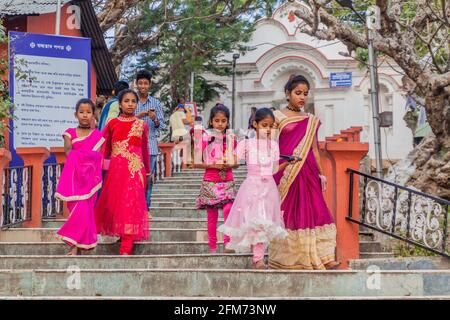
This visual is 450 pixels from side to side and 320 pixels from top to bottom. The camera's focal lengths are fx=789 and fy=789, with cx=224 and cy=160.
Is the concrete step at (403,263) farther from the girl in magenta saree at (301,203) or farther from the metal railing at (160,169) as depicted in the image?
the metal railing at (160,169)

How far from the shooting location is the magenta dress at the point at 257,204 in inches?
269

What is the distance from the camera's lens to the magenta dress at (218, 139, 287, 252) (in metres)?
6.83

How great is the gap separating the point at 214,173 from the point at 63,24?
803cm

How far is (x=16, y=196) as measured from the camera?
9.26 metres

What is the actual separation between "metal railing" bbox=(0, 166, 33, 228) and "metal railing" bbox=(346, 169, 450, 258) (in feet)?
12.6

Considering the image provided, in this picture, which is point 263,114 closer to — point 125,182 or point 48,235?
point 125,182

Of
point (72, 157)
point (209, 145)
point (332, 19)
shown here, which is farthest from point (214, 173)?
point (332, 19)


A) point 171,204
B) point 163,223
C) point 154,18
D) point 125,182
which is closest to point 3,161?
point 125,182

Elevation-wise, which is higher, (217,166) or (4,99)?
(4,99)

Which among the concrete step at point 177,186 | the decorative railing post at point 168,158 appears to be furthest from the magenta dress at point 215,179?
the decorative railing post at point 168,158

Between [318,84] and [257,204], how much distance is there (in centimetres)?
2669

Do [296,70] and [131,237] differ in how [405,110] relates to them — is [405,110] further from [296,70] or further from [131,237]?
[131,237]

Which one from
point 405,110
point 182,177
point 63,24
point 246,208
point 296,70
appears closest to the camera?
point 246,208

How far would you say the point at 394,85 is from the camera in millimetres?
32281
